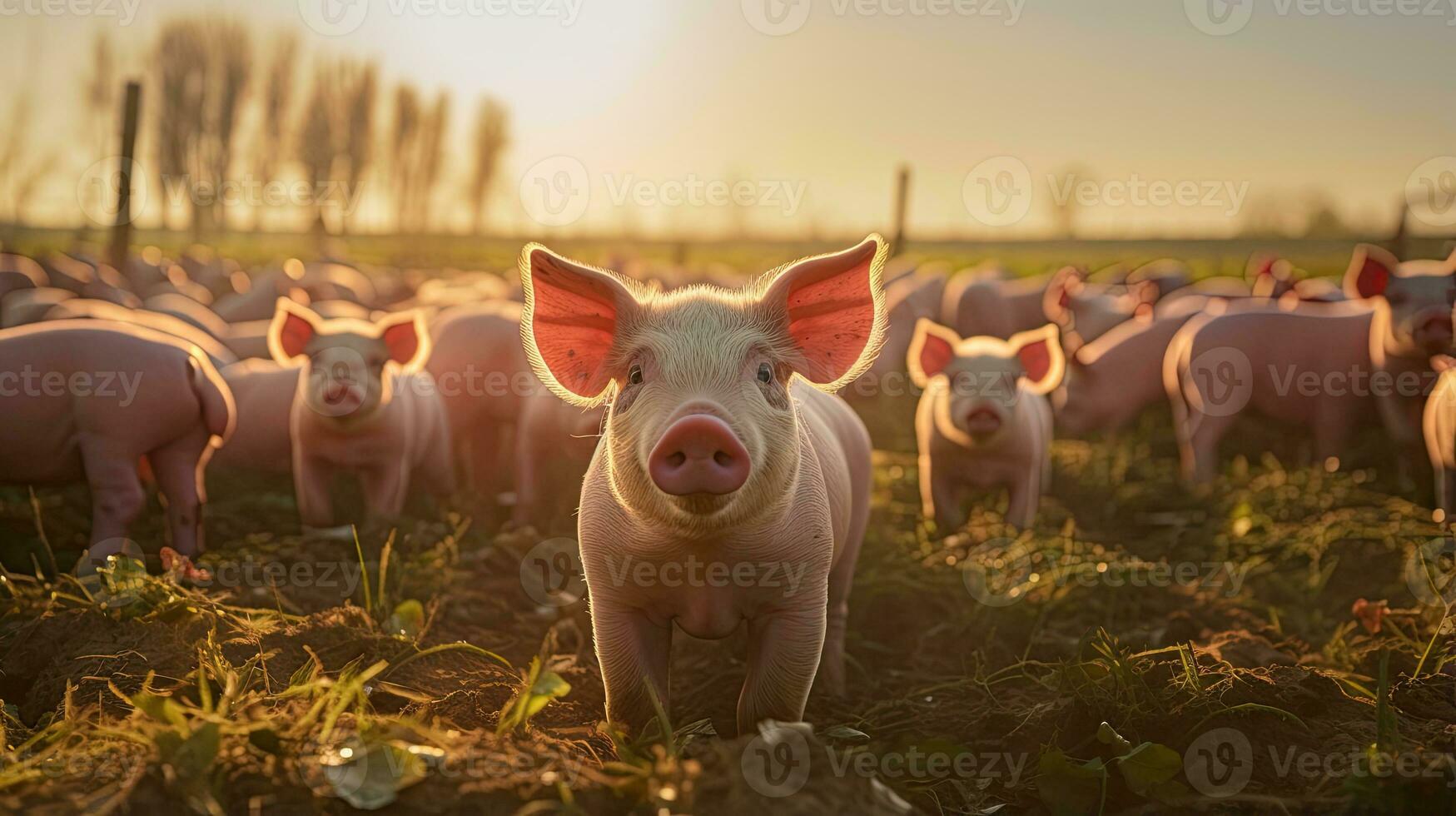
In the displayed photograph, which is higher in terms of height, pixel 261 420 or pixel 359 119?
pixel 359 119

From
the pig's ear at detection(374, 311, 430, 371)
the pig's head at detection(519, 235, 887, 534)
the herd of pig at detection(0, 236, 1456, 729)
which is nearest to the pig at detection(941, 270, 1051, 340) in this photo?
the herd of pig at detection(0, 236, 1456, 729)

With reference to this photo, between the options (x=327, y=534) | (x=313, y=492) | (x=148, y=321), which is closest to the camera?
(x=327, y=534)

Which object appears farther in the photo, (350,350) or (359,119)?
(359,119)

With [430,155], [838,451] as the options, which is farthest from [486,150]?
[838,451]

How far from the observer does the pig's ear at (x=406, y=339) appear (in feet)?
20.8

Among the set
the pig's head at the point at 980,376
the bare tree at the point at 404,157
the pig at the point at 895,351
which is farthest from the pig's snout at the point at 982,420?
the bare tree at the point at 404,157

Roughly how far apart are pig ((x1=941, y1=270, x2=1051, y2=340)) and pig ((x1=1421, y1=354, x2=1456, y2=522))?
932 centimetres

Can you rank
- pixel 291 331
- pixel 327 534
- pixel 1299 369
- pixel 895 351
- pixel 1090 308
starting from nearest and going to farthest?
pixel 327 534, pixel 291 331, pixel 1299 369, pixel 895 351, pixel 1090 308

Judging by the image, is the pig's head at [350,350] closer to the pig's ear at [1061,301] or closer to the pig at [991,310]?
the pig's ear at [1061,301]

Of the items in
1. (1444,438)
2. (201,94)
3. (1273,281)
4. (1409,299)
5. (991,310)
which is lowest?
(1444,438)

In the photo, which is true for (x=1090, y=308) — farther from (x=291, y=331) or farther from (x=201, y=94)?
(x=201, y=94)

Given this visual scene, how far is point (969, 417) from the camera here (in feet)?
21.5

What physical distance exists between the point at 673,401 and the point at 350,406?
358 centimetres

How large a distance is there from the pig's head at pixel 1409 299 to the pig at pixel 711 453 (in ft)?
19.3
